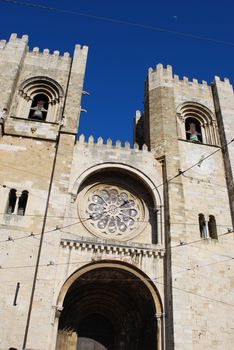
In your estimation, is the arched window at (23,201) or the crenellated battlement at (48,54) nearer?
the arched window at (23,201)

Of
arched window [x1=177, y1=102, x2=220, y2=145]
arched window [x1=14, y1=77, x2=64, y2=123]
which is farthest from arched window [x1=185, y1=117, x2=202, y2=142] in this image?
arched window [x1=14, y1=77, x2=64, y2=123]

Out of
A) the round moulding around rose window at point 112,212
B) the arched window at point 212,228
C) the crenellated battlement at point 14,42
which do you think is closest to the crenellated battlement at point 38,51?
the crenellated battlement at point 14,42

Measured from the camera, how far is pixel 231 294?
12117 mm

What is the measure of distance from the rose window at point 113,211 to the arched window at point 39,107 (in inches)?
170

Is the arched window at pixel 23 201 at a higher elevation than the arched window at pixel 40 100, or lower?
lower

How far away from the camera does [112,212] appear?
46.1ft

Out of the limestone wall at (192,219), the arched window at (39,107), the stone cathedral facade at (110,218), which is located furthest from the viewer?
the arched window at (39,107)

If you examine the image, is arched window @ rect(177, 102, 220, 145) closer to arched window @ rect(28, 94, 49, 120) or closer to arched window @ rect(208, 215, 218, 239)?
arched window @ rect(208, 215, 218, 239)

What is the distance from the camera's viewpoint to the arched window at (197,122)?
16919 millimetres

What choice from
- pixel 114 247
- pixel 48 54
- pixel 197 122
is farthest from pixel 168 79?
pixel 114 247

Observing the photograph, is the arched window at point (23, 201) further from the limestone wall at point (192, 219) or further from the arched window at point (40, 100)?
the limestone wall at point (192, 219)

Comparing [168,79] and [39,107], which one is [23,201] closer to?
[39,107]

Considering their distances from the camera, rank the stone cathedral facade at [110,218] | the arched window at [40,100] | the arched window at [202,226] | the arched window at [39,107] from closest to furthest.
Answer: the stone cathedral facade at [110,218], the arched window at [202,226], the arched window at [39,107], the arched window at [40,100]

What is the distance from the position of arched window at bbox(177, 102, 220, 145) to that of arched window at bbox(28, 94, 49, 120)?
6185 millimetres
